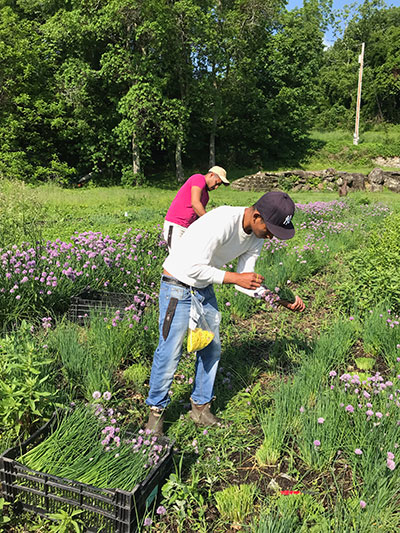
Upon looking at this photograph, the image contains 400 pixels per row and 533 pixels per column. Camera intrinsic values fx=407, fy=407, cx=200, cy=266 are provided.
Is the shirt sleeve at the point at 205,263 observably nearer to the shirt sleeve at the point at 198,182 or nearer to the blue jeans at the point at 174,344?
the blue jeans at the point at 174,344

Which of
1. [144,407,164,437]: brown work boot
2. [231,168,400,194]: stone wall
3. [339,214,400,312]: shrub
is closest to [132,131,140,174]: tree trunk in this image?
[231,168,400,194]: stone wall

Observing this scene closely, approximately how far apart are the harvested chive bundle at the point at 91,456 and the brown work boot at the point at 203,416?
0.65 m

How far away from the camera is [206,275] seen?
243cm

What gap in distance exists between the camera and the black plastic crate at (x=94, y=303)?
394 centimetres

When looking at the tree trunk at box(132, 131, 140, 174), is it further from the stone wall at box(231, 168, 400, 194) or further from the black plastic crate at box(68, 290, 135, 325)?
the black plastic crate at box(68, 290, 135, 325)

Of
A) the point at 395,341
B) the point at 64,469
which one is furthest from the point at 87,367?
the point at 395,341

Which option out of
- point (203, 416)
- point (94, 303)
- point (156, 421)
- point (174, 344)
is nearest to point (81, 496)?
point (156, 421)

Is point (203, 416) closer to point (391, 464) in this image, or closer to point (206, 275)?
point (206, 275)

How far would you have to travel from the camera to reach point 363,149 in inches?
1148

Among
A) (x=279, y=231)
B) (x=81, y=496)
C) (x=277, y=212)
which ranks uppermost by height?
(x=277, y=212)

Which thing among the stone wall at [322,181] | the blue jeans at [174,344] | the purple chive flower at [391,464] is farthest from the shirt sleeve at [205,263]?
the stone wall at [322,181]

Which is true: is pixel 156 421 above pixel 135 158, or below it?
below

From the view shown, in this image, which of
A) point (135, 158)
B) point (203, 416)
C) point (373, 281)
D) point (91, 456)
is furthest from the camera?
point (135, 158)

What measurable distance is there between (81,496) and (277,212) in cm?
178
